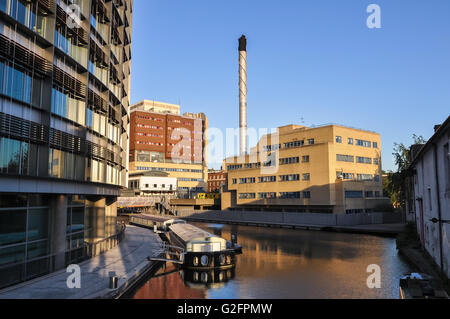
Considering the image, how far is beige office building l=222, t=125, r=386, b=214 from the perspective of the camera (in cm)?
6406

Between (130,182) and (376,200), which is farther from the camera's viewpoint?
(130,182)

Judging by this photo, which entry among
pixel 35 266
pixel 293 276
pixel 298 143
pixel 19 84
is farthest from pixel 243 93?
pixel 35 266

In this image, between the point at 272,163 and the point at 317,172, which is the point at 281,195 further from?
the point at 317,172

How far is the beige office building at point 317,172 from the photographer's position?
64.1 m

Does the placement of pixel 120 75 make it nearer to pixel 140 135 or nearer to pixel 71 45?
pixel 71 45

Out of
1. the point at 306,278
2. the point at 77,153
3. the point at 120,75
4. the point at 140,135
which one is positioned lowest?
the point at 306,278

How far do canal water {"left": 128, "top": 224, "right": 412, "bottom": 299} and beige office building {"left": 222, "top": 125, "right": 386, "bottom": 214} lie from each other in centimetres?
2668

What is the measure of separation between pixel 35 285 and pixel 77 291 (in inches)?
105

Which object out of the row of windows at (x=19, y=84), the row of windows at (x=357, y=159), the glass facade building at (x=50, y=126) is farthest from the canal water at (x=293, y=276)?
the row of windows at (x=357, y=159)

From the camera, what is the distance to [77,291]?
666 inches

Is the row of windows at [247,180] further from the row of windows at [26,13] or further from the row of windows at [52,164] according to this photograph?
the row of windows at [26,13]

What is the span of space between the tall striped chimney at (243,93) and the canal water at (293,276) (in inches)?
2517

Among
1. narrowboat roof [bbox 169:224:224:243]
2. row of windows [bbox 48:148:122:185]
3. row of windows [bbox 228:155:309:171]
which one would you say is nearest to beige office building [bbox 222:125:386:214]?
Answer: row of windows [bbox 228:155:309:171]

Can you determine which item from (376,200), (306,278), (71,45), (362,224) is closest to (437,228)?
(306,278)
